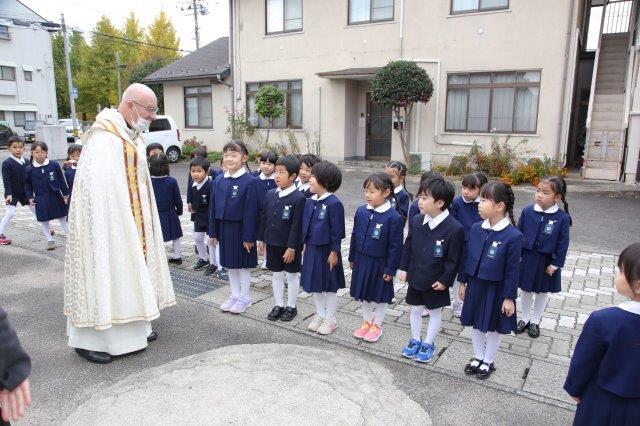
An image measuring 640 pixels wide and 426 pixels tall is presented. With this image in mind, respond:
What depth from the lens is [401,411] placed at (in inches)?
122

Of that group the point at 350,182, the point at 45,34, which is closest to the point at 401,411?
the point at 350,182

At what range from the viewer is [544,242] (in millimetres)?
4051

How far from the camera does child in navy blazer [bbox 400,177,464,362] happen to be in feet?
11.6

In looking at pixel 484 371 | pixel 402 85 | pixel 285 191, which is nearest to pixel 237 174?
pixel 285 191

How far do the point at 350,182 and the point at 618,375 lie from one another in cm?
1165

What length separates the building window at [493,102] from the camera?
529 inches

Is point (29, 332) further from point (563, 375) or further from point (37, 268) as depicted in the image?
point (563, 375)

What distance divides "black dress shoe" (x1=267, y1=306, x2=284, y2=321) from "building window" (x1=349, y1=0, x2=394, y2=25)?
12.9m

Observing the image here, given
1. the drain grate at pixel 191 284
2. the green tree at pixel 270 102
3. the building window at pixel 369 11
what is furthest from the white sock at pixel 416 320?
the green tree at pixel 270 102

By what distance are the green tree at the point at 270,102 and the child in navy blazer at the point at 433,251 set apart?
44.4ft

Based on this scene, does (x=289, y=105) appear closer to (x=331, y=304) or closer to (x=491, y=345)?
(x=331, y=304)

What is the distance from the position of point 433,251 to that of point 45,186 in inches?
235

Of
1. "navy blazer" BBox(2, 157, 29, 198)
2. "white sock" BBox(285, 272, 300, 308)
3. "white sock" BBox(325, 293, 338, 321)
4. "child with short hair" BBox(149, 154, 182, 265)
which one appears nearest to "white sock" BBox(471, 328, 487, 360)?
"white sock" BBox(325, 293, 338, 321)

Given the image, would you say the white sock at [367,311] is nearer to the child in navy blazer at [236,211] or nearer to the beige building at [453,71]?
the child in navy blazer at [236,211]
